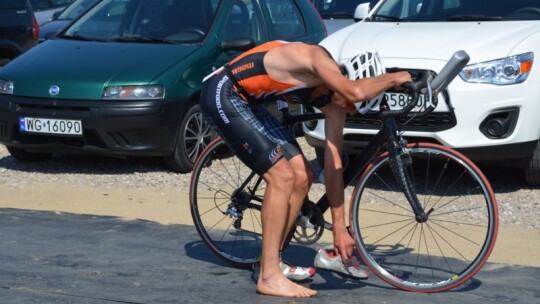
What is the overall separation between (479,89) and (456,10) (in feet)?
4.57

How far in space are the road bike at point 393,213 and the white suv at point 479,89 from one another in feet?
1.57

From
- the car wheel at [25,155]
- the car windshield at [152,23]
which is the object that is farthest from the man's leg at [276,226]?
the car wheel at [25,155]

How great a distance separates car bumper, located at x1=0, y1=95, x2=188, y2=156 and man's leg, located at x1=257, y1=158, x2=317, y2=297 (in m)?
3.57

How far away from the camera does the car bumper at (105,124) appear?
8.96 meters

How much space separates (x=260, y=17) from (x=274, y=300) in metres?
5.27

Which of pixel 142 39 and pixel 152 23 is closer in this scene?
pixel 142 39

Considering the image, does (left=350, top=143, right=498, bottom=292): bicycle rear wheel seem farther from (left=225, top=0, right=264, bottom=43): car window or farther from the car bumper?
(left=225, top=0, right=264, bottom=43): car window

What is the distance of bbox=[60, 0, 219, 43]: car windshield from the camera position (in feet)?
32.2

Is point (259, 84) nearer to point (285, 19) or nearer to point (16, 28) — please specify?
point (285, 19)

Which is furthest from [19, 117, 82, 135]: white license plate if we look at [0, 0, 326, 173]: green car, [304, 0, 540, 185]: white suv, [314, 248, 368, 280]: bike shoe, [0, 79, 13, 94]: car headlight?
[314, 248, 368, 280]: bike shoe

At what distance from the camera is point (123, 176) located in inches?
368

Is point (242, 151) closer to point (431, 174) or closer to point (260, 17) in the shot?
point (431, 174)

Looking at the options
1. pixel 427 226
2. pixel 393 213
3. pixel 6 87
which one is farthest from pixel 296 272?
pixel 6 87

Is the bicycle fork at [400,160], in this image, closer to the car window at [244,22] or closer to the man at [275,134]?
the man at [275,134]
